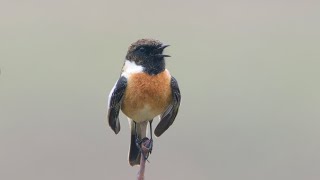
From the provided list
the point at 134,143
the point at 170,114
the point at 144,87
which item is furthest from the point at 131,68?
the point at 170,114

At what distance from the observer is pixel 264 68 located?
1700 centimetres

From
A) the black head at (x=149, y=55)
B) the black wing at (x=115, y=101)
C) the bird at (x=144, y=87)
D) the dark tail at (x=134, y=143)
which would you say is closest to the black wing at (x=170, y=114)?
the bird at (x=144, y=87)

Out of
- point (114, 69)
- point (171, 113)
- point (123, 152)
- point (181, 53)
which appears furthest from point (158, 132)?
point (181, 53)

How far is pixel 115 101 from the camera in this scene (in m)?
6.04

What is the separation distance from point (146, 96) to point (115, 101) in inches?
8.7

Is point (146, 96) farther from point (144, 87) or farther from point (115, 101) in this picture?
point (115, 101)

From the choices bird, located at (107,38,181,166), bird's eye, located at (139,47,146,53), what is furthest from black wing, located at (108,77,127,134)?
bird's eye, located at (139,47,146,53)

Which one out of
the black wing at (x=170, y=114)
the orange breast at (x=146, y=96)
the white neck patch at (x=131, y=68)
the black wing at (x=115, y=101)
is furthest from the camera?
the white neck patch at (x=131, y=68)

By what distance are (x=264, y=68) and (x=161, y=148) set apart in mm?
4729

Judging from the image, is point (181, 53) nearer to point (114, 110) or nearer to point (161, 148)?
point (161, 148)

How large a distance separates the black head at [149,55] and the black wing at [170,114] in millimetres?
153

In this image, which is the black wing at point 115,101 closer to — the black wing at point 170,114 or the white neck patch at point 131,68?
the white neck patch at point 131,68

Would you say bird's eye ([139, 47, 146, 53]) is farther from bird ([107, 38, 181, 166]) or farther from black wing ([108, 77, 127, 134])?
black wing ([108, 77, 127, 134])

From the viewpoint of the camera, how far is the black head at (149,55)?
5.91 metres
